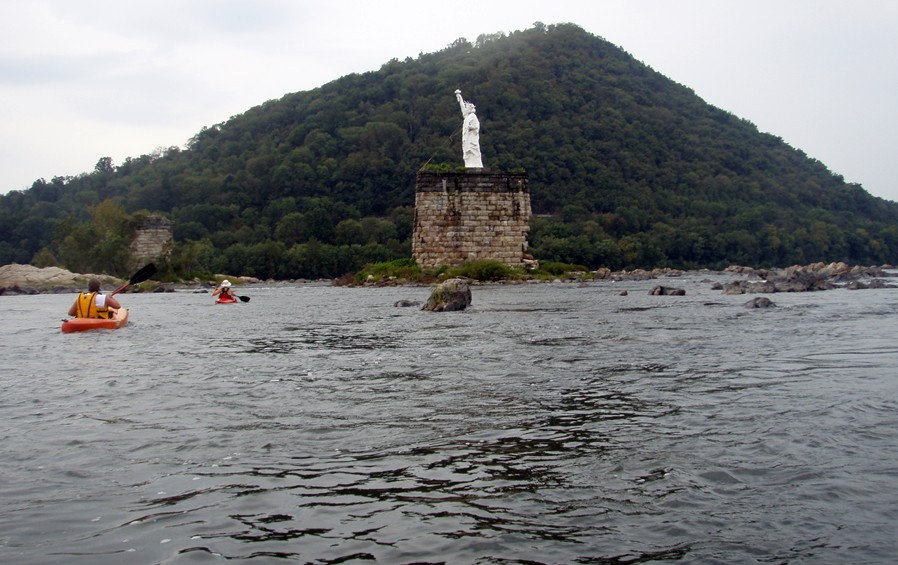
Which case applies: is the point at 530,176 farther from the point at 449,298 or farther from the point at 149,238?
the point at 449,298

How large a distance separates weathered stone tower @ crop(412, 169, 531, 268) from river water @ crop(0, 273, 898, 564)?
2838cm

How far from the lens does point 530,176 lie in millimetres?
80688

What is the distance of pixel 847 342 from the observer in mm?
12281

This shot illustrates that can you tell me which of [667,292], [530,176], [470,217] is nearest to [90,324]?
[667,292]

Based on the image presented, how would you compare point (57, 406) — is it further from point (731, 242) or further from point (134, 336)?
point (731, 242)

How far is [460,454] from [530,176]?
7590 cm

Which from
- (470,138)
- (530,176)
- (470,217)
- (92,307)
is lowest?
(92,307)

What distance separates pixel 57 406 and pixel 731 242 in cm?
7439

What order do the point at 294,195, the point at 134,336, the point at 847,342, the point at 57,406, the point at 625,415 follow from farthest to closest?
the point at 294,195 → the point at 134,336 → the point at 847,342 → the point at 57,406 → the point at 625,415

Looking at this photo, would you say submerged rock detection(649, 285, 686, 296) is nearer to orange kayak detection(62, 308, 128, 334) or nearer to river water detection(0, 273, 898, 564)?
river water detection(0, 273, 898, 564)

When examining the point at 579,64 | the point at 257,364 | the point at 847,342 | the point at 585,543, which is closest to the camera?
the point at 585,543

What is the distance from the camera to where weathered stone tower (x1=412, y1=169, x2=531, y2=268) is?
4094 cm

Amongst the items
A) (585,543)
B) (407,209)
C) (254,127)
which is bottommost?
(585,543)

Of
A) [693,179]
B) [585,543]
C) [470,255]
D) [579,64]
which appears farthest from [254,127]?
[585,543]
